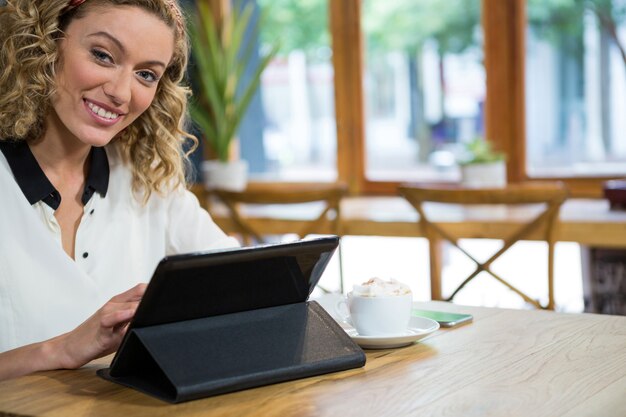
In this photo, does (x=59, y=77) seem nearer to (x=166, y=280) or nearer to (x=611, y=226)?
(x=166, y=280)

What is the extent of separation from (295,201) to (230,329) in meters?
2.20

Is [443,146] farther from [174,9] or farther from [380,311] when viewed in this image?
[380,311]

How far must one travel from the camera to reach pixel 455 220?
11.6 feet

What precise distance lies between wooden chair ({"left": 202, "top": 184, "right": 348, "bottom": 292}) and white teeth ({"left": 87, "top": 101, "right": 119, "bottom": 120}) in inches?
67.4

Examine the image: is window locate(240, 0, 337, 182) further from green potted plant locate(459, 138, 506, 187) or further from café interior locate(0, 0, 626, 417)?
green potted plant locate(459, 138, 506, 187)

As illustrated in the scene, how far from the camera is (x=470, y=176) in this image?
4.00 metres

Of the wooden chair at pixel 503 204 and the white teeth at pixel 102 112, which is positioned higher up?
the white teeth at pixel 102 112

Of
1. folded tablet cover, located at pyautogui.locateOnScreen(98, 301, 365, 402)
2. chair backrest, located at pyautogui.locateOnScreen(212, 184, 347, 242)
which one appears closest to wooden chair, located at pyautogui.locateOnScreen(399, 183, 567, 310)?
chair backrest, located at pyautogui.locateOnScreen(212, 184, 347, 242)

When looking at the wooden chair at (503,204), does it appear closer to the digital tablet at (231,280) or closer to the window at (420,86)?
the window at (420,86)

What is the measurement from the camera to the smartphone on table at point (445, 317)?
1652 mm

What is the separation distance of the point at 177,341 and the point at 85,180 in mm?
780

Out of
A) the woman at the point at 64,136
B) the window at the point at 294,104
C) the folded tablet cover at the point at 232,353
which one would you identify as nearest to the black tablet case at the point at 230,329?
the folded tablet cover at the point at 232,353

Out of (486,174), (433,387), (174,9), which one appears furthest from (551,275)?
(433,387)

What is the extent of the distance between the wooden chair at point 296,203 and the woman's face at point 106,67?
1701 millimetres
